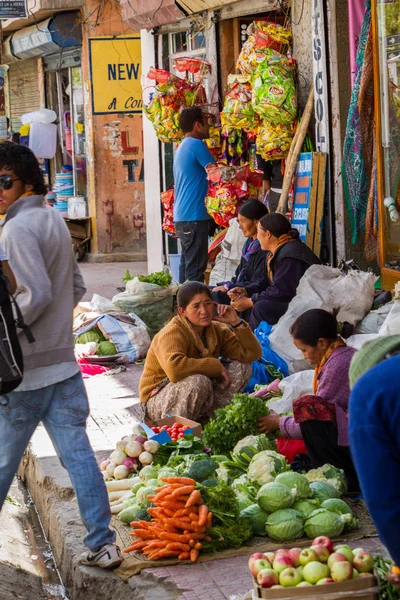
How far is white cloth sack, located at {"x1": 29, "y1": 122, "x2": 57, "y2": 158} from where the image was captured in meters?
18.7

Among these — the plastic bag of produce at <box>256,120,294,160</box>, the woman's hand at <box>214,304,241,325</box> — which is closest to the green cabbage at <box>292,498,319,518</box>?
the woman's hand at <box>214,304,241,325</box>

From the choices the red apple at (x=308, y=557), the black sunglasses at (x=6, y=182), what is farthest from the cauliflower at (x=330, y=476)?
the black sunglasses at (x=6, y=182)

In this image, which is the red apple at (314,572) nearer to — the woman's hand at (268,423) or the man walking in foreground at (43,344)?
the man walking in foreground at (43,344)

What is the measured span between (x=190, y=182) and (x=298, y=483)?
5.74m

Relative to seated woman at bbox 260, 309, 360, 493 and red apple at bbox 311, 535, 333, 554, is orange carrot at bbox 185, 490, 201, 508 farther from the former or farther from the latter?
red apple at bbox 311, 535, 333, 554

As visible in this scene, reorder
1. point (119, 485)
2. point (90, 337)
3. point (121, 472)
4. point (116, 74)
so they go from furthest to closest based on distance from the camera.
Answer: point (116, 74) < point (90, 337) < point (121, 472) < point (119, 485)

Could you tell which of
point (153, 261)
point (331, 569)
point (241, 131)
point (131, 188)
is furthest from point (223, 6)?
point (331, 569)

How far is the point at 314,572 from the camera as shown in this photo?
3254 millimetres

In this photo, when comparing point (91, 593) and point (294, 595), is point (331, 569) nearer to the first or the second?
point (294, 595)

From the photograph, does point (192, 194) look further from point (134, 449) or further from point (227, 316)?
point (134, 449)

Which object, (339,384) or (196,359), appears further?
(196,359)

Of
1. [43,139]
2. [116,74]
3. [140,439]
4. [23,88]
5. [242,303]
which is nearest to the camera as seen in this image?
[140,439]

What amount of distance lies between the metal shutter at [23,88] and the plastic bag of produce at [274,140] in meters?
13.0

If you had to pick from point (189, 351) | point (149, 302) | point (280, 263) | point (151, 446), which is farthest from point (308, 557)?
point (149, 302)
